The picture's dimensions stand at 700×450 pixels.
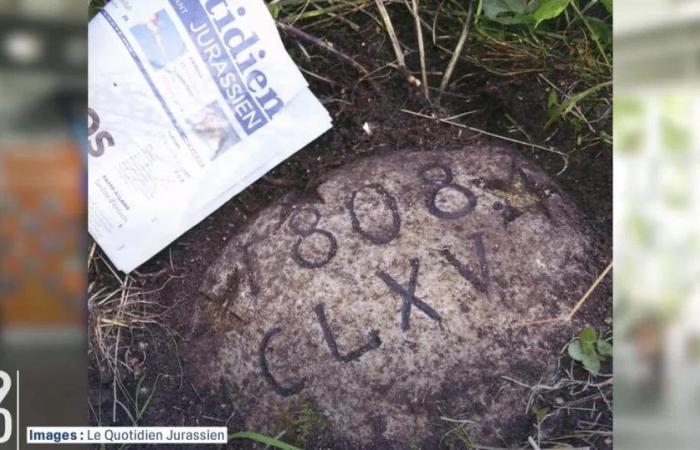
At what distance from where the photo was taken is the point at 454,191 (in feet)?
9.01

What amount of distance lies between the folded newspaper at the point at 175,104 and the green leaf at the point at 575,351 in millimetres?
1047

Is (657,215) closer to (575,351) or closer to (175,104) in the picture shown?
(575,351)

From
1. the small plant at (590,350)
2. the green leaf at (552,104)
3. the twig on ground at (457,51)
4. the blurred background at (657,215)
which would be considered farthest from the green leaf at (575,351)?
the twig on ground at (457,51)

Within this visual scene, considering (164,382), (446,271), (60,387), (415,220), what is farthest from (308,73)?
(60,387)

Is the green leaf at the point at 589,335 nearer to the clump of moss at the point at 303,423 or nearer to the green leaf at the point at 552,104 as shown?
the green leaf at the point at 552,104

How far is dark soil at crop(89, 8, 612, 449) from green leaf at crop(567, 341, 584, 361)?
0.04m

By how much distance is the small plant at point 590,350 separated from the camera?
267 cm

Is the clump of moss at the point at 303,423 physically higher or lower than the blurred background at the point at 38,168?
lower

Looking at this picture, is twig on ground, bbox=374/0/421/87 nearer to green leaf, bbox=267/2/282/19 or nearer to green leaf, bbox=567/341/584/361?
green leaf, bbox=267/2/282/19

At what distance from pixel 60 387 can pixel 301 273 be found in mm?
789

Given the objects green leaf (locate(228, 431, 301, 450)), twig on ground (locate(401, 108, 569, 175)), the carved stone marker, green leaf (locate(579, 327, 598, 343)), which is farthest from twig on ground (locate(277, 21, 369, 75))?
green leaf (locate(228, 431, 301, 450))

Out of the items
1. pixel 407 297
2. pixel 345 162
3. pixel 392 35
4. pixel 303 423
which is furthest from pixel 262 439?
pixel 392 35

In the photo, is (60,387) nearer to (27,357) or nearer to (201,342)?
(27,357)

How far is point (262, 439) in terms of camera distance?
271 centimetres
